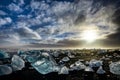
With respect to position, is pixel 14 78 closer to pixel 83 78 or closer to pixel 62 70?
pixel 62 70

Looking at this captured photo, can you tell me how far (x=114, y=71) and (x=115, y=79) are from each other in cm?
174

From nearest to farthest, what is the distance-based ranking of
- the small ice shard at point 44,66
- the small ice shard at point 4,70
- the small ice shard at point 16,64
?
the small ice shard at point 4,70 < the small ice shard at point 44,66 < the small ice shard at point 16,64

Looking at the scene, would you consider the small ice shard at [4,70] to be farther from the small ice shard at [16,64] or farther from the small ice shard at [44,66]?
the small ice shard at [44,66]

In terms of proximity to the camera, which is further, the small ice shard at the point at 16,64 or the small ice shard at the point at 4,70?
the small ice shard at the point at 16,64

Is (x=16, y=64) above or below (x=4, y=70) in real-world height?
above

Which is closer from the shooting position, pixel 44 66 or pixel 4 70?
pixel 4 70

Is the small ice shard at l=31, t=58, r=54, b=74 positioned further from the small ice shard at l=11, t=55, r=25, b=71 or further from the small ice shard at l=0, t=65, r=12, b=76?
the small ice shard at l=11, t=55, r=25, b=71

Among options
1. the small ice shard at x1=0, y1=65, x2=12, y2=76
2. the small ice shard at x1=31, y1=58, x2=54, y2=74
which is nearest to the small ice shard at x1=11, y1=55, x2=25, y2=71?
the small ice shard at x1=0, y1=65, x2=12, y2=76

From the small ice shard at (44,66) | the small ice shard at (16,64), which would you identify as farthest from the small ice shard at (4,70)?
the small ice shard at (44,66)

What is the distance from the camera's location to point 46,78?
34.3 feet

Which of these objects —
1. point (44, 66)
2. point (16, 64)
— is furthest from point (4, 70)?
point (44, 66)

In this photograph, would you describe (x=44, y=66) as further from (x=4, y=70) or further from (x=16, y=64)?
(x=16, y=64)

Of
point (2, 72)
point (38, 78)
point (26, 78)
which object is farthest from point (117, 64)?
point (2, 72)

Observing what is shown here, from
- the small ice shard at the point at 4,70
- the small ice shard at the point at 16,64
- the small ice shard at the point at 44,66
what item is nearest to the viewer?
the small ice shard at the point at 4,70
